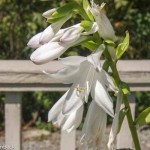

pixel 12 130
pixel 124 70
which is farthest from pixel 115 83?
pixel 12 130

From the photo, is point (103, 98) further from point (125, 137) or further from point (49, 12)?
point (125, 137)

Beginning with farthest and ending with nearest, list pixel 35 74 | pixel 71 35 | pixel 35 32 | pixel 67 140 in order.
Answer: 1. pixel 35 32
2. pixel 67 140
3. pixel 35 74
4. pixel 71 35

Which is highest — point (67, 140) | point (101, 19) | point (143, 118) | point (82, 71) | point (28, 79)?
point (101, 19)

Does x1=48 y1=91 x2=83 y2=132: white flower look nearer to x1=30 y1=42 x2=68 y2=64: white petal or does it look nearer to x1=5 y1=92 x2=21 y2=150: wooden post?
x1=30 y1=42 x2=68 y2=64: white petal

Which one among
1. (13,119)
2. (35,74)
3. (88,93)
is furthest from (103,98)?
(13,119)

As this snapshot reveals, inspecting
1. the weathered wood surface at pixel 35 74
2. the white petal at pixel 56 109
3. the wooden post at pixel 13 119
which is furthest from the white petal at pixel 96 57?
the wooden post at pixel 13 119

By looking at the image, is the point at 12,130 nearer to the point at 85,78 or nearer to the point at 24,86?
the point at 24,86
